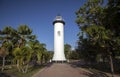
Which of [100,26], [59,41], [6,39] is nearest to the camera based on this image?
[100,26]

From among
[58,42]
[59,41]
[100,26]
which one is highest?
[59,41]

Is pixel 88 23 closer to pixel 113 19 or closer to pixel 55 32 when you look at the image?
pixel 113 19

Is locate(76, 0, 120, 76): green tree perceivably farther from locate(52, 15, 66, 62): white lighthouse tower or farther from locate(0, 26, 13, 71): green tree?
locate(52, 15, 66, 62): white lighthouse tower

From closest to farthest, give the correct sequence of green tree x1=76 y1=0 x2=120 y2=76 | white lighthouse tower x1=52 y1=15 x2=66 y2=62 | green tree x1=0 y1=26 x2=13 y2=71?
green tree x1=76 y1=0 x2=120 y2=76
green tree x1=0 y1=26 x2=13 y2=71
white lighthouse tower x1=52 y1=15 x2=66 y2=62

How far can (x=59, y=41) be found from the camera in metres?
72.4

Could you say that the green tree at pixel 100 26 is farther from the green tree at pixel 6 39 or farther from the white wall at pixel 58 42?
the white wall at pixel 58 42

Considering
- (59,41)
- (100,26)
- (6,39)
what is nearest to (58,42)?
(59,41)

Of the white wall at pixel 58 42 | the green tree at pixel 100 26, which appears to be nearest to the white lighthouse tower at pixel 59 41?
the white wall at pixel 58 42

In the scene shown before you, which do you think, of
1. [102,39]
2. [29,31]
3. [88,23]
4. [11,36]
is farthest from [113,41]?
[11,36]

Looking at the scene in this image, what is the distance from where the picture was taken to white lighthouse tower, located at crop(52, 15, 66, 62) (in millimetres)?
71475

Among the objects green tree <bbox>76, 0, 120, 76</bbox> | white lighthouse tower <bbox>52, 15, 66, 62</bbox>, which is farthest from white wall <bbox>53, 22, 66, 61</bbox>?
green tree <bbox>76, 0, 120, 76</bbox>

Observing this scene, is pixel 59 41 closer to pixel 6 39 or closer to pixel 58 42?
pixel 58 42

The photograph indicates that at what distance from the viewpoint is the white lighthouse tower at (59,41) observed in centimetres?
7147

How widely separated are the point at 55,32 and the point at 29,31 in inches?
A: 1672
